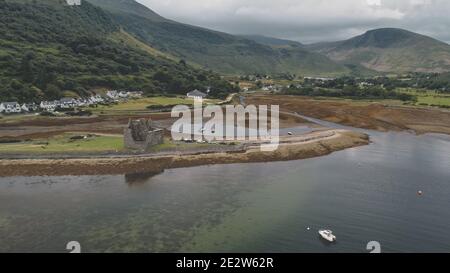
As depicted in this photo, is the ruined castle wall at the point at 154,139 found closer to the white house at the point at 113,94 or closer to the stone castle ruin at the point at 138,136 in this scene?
the stone castle ruin at the point at 138,136

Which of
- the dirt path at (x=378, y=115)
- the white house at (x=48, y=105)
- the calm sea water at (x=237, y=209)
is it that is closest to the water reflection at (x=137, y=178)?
the calm sea water at (x=237, y=209)

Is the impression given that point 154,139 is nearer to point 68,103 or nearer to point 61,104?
point 61,104

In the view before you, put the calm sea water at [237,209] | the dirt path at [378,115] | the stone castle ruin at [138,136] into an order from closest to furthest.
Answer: the calm sea water at [237,209], the stone castle ruin at [138,136], the dirt path at [378,115]

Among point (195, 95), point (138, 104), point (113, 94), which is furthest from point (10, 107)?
point (195, 95)

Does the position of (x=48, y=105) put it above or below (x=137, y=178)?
above

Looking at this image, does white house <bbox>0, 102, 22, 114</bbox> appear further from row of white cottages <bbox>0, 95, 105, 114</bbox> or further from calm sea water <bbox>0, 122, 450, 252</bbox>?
calm sea water <bbox>0, 122, 450, 252</bbox>
